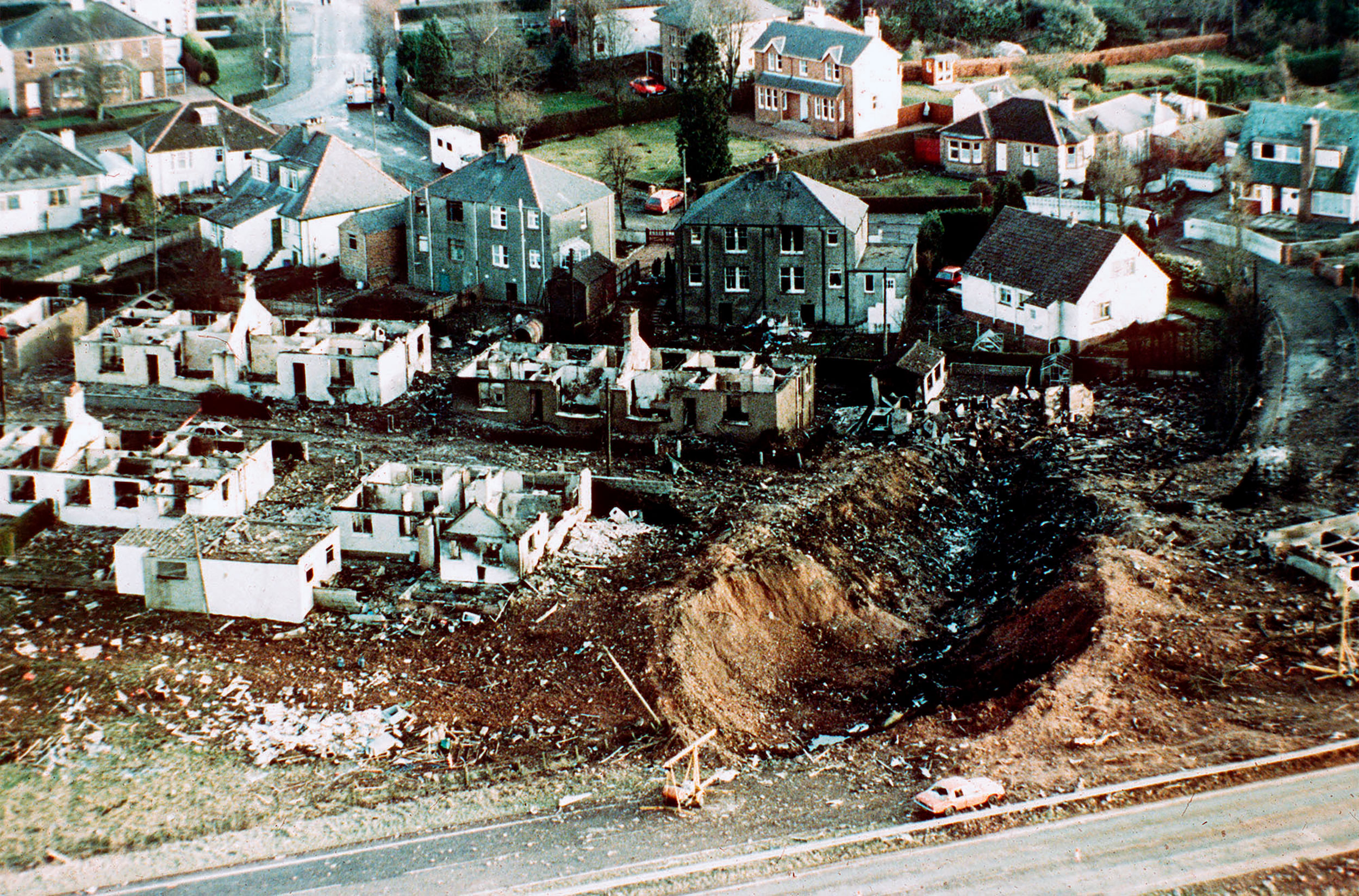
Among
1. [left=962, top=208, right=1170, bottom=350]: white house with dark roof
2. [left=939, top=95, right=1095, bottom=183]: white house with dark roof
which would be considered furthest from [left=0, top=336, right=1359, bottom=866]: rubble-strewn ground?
[left=939, top=95, right=1095, bottom=183]: white house with dark roof

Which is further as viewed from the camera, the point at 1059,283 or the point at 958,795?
the point at 1059,283

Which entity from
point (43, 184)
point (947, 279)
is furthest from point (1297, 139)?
point (43, 184)

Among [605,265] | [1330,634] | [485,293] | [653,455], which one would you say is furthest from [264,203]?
[1330,634]

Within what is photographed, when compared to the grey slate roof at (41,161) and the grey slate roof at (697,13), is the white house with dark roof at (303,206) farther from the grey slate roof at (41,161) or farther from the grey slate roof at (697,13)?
the grey slate roof at (697,13)

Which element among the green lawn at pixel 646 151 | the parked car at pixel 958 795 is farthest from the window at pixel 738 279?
the parked car at pixel 958 795

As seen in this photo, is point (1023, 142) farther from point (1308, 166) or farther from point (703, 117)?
point (703, 117)
